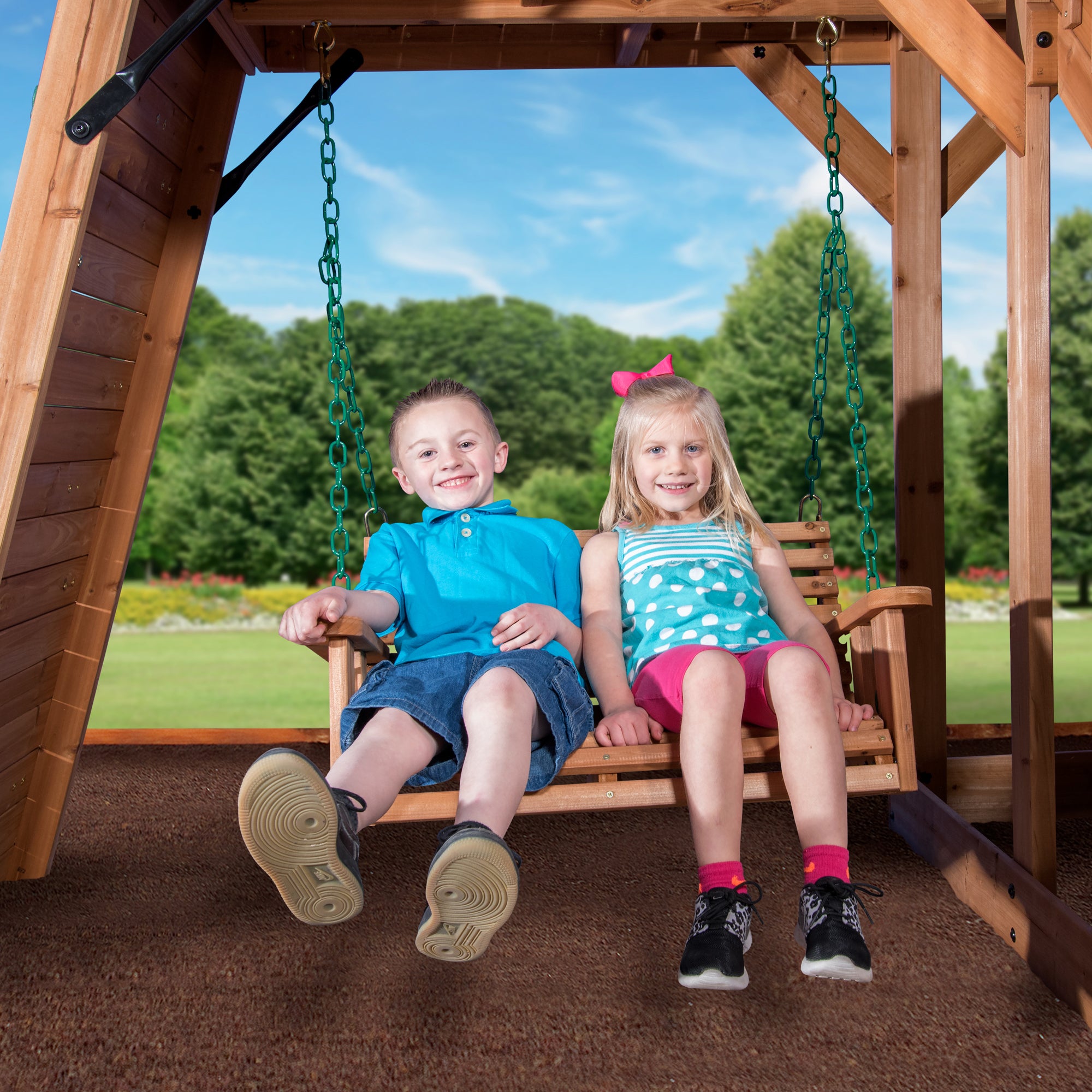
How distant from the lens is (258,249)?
54.7 ft

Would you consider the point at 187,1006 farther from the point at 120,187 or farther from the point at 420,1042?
the point at 120,187

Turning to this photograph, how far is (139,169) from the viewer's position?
2.68 meters

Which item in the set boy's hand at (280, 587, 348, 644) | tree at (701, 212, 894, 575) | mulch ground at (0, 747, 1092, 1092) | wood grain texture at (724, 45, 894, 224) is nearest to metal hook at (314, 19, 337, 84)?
wood grain texture at (724, 45, 894, 224)

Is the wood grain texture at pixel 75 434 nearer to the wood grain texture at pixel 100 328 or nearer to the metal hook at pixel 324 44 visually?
the wood grain texture at pixel 100 328

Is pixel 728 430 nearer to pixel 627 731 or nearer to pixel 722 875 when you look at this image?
pixel 627 731

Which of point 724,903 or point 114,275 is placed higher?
point 114,275

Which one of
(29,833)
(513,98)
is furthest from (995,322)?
(29,833)

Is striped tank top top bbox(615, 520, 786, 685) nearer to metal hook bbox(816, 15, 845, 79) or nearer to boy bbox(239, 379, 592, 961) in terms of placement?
boy bbox(239, 379, 592, 961)

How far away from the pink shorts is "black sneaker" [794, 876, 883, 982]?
0.40 metres

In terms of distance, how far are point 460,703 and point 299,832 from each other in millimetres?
571

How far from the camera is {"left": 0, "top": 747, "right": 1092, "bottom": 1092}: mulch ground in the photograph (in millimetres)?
1963

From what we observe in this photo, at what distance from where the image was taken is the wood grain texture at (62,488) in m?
2.44

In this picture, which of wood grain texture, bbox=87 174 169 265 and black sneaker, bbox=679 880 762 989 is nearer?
black sneaker, bbox=679 880 762 989

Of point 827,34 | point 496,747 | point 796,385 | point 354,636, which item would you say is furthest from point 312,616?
point 796,385
